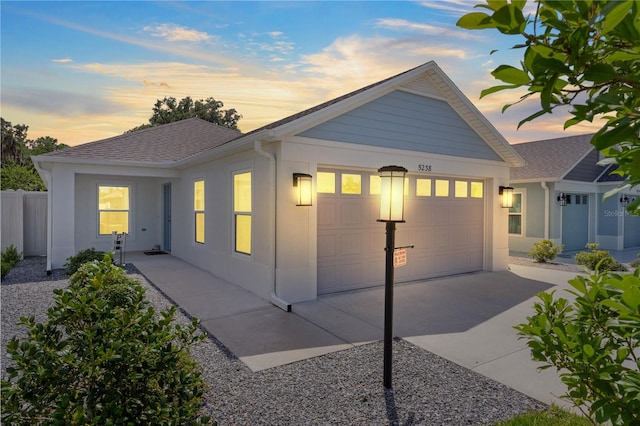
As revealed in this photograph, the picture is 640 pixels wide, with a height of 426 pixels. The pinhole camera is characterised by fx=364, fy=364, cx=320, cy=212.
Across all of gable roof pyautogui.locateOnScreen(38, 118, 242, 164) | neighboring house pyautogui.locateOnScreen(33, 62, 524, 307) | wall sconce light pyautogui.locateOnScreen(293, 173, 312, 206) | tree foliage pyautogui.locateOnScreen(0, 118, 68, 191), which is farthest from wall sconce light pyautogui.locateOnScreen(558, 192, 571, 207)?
tree foliage pyautogui.locateOnScreen(0, 118, 68, 191)

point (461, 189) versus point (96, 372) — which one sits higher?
point (461, 189)

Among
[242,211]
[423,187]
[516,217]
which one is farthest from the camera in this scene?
[516,217]

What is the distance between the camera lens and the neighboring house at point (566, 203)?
13.2 m

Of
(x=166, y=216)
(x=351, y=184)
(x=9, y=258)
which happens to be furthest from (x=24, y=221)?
(x=351, y=184)

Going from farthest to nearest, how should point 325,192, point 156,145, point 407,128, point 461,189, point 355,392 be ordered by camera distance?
point 156,145 < point 461,189 < point 407,128 < point 325,192 < point 355,392

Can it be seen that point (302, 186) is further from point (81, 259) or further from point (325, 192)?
point (81, 259)

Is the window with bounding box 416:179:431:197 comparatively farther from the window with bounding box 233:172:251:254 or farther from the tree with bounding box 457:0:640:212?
the tree with bounding box 457:0:640:212

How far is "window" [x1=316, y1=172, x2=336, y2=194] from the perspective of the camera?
272 inches

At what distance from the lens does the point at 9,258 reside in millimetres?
9359

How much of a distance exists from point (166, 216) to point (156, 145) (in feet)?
7.82

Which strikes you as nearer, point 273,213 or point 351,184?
point 273,213

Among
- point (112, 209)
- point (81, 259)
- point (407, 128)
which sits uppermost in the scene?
point (407, 128)

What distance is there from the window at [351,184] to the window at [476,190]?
3.72 meters

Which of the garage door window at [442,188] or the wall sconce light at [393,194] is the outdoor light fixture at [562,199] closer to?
the garage door window at [442,188]
